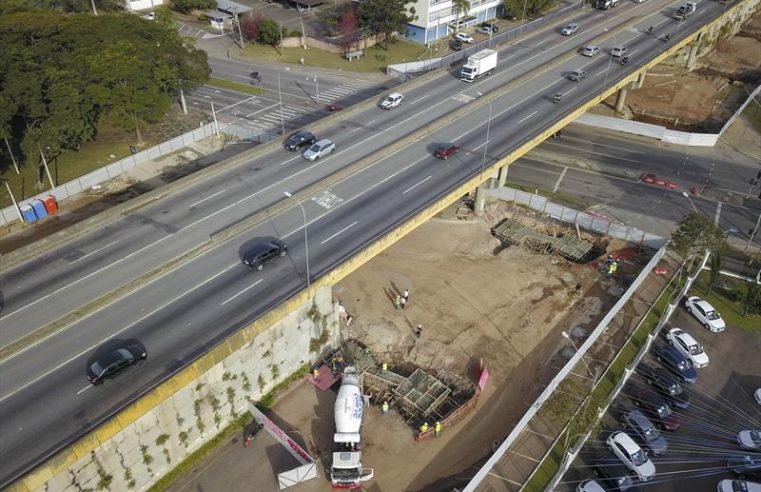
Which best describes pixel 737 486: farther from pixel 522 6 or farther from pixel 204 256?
pixel 522 6

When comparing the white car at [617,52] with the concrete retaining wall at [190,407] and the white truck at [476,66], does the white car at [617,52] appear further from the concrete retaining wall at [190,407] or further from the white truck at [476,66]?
the concrete retaining wall at [190,407]

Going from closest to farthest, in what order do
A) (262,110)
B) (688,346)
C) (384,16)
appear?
(688,346) → (262,110) → (384,16)

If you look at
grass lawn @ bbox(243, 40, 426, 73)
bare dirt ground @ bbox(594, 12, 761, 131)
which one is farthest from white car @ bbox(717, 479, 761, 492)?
grass lawn @ bbox(243, 40, 426, 73)

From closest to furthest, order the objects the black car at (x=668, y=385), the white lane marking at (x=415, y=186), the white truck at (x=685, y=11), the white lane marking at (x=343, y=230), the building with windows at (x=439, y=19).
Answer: the black car at (x=668, y=385) < the white lane marking at (x=343, y=230) < the white lane marking at (x=415, y=186) < the white truck at (x=685, y=11) < the building with windows at (x=439, y=19)

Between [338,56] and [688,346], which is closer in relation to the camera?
[688,346]

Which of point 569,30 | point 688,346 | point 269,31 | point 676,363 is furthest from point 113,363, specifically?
point 569,30

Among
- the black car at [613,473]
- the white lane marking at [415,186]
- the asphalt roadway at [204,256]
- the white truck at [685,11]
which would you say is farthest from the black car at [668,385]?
the white truck at [685,11]

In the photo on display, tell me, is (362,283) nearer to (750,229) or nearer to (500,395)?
(500,395)
